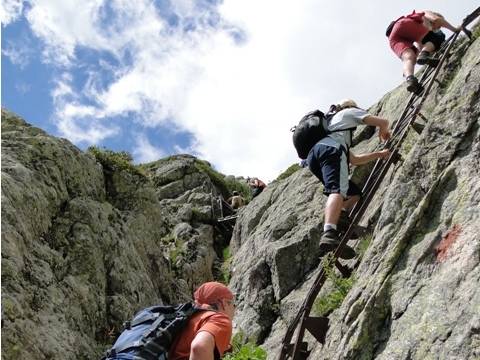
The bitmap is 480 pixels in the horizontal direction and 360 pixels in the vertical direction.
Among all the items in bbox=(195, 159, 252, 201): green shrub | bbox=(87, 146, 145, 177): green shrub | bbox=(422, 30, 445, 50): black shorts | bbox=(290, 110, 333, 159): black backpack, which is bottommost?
bbox=(290, 110, 333, 159): black backpack

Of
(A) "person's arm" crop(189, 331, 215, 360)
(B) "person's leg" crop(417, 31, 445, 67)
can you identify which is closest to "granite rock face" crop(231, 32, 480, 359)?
(B) "person's leg" crop(417, 31, 445, 67)

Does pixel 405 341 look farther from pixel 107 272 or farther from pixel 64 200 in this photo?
pixel 64 200

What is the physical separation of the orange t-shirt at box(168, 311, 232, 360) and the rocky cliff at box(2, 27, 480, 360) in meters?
1.71

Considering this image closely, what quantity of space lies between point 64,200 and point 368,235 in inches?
247

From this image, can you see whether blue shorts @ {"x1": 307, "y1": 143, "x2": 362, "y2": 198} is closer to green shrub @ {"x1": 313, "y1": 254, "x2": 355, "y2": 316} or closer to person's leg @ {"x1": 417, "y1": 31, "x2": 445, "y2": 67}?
green shrub @ {"x1": 313, "y1": 254, "x2": 355, "y2": 316}

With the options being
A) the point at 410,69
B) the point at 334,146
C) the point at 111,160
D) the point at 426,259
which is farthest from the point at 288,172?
the point at 426,259

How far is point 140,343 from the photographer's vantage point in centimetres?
572

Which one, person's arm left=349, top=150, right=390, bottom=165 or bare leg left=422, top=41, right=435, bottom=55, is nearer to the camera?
person's arm left=349, top=150, right=390, bottom=165

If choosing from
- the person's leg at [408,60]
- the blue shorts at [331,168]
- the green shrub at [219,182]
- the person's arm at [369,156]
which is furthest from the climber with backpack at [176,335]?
the green shrub at [219,182]

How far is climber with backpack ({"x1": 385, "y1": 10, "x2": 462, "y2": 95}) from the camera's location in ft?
41.6

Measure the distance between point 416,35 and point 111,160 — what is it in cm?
841

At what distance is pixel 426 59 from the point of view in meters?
12.2

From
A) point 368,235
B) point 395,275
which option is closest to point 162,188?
point 368,235

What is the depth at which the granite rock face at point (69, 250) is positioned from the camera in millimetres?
8727
